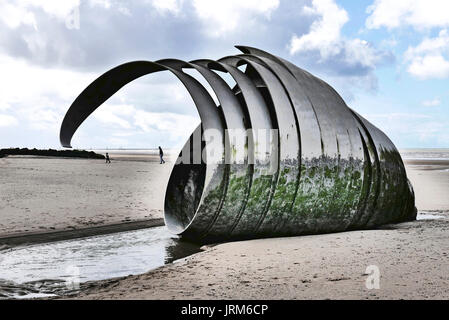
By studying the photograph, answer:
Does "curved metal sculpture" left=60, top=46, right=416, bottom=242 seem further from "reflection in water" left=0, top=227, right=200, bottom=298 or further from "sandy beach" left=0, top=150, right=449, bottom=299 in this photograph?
"reflection in water" left=0, top=227, right=200, bottom=298

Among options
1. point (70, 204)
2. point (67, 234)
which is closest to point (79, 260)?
point (67, 234)

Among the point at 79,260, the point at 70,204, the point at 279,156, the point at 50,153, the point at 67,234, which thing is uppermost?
the point at 50,153

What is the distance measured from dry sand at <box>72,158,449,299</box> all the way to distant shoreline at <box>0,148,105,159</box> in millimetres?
33437

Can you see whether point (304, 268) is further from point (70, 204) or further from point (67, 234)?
point (70, 204)

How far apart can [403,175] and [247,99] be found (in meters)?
3.61

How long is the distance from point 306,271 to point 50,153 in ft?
124

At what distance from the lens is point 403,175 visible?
879 centimetres

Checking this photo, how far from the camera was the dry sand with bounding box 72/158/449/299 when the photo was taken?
4488mm

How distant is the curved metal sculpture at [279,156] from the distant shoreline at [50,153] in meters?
31.2

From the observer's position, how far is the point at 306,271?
5.21m

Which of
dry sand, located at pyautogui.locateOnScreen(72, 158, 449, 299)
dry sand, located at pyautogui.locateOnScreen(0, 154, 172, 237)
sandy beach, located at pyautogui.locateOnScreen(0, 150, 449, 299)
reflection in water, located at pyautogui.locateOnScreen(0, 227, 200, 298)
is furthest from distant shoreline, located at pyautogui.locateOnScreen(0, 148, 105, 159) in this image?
dry sand, located at pyautogui.locateOnScreen(72, 158, 449, 299)

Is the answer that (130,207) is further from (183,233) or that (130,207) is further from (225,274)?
(225,274)
